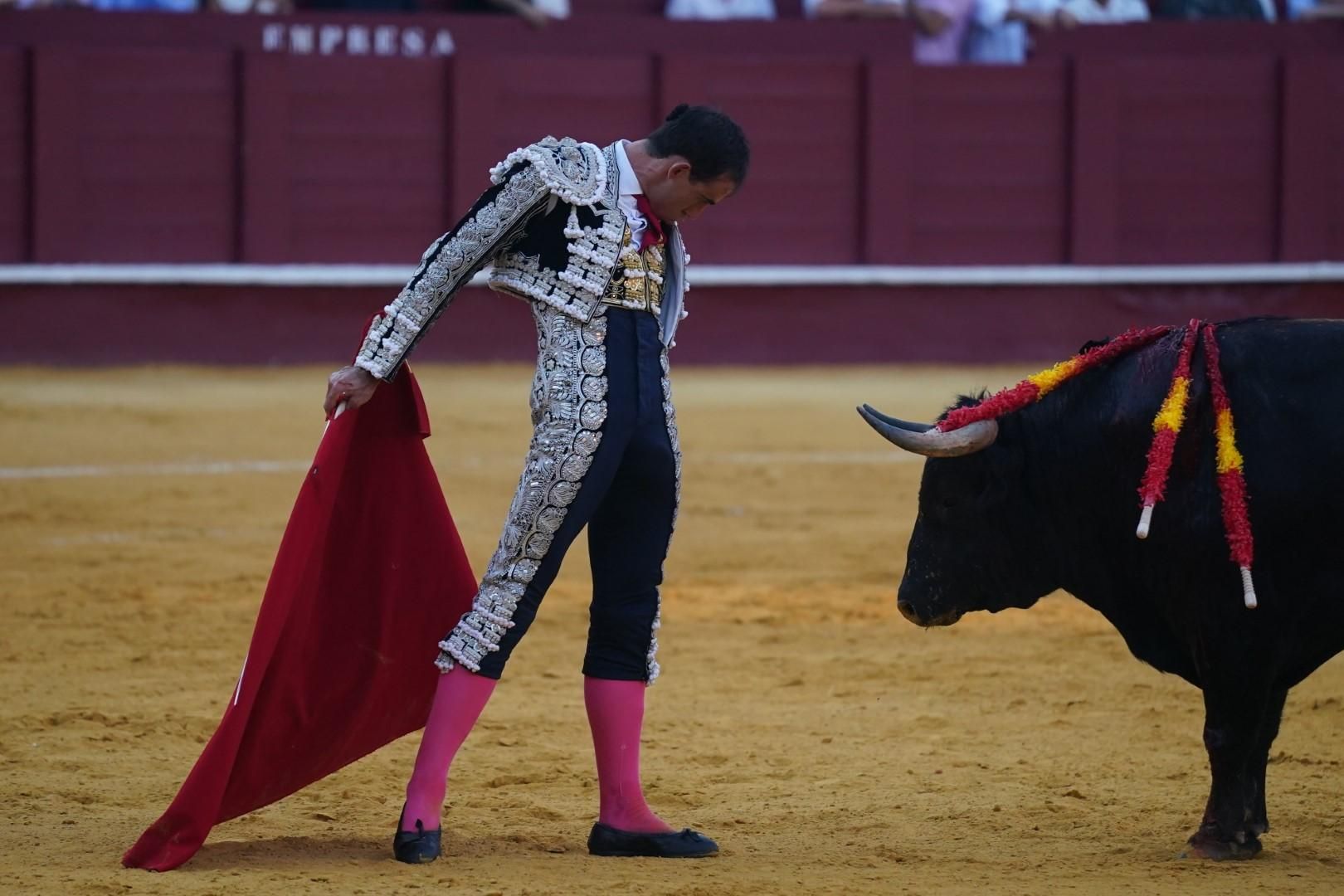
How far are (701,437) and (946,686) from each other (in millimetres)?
3816

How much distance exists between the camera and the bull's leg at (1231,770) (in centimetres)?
324

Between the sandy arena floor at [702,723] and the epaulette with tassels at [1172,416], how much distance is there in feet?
1.80

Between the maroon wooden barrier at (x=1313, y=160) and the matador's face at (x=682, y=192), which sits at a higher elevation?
the maroon wooden barrier at (x=1313, y=160)

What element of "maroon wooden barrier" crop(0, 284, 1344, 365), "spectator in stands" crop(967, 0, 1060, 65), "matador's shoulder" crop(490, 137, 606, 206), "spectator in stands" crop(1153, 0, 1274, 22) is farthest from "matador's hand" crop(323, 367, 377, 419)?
"spectator in stands" crop(1153, 0, 1274, 22)

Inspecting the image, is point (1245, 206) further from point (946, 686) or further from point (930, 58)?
point (946, 686)

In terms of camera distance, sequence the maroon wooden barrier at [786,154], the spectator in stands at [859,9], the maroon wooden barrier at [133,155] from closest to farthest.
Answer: the maroon wooden barrier at [133,155] < the maroon wooden barrier at [786,154] < the spectator in stands at [859,9]

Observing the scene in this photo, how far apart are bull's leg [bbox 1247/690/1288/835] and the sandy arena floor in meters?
0.06

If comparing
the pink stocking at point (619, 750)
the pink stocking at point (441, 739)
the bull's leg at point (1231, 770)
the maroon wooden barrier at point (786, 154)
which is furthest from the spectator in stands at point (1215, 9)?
the pink stocking at point (441, 739)

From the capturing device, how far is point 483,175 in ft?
33.0

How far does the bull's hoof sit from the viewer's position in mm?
3260

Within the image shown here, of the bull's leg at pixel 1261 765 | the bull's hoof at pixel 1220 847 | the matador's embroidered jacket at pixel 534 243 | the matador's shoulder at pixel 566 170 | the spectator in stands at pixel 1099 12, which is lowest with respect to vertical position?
the bull's hoof at pixel 1220 847

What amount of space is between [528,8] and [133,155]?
2082mm

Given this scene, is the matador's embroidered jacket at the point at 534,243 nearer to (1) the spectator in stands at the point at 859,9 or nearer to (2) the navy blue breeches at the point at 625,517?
(2) the navy blue breeches at the point at 625,517

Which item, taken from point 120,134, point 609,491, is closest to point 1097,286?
point 120,134
